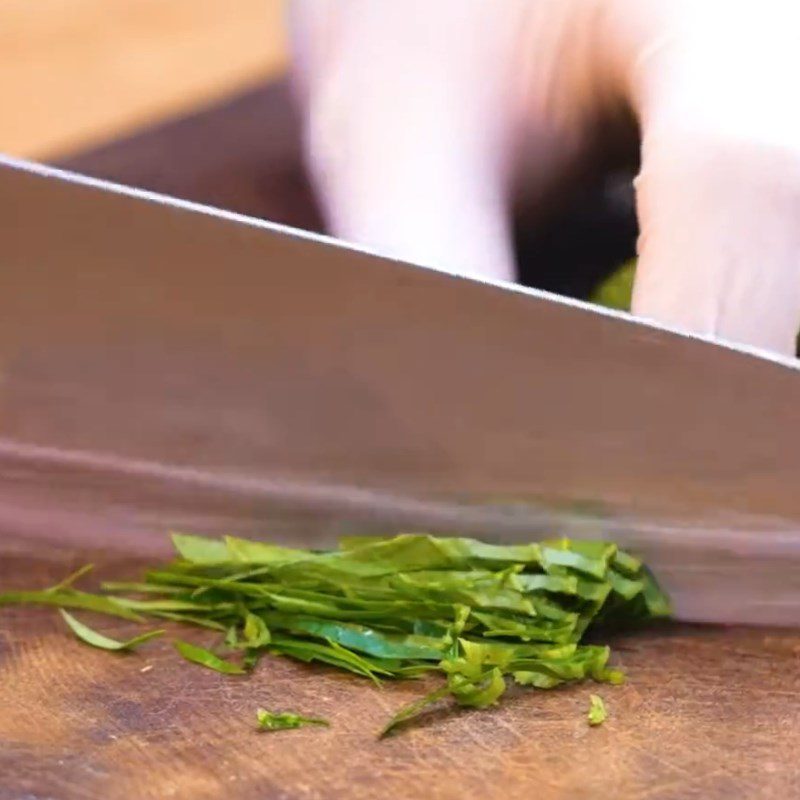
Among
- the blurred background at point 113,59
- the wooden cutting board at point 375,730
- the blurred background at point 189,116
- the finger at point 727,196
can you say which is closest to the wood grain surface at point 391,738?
the wooden cutting board at point 375,730

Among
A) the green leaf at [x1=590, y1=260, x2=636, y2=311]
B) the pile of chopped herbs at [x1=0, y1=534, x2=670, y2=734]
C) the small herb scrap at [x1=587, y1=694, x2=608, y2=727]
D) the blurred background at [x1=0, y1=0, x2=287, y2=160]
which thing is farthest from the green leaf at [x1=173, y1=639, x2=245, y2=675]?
the blurred background at [x1=0, y1=0, x2=287, y2=160]

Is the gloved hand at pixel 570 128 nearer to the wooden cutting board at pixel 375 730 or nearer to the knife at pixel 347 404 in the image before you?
the knife at pixel 347 404

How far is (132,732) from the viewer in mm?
523

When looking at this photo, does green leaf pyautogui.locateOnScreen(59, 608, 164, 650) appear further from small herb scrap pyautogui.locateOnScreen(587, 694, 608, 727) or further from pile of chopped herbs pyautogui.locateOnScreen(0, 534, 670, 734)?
small herb scrap pyautogui.locateOnScreen(587, 694, 608, 727)

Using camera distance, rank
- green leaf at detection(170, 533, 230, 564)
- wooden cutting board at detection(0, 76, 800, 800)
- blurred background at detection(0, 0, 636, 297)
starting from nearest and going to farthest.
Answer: wooden cutting board at detection(0, 76, 800, 800), green leaf at detection(170, 533, 230, 564), blurred background at detection(0, 0, 636, 297)

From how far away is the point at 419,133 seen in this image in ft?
2.33

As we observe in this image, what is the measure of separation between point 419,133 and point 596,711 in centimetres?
35

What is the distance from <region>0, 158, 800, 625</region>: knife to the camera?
55 cm

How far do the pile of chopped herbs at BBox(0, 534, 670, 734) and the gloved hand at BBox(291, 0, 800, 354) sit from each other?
131 mm

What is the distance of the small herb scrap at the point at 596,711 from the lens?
52cm

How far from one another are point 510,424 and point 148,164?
0.54 meters

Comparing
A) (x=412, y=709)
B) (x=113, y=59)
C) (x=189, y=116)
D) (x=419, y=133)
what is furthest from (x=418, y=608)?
(x=113, y=59)

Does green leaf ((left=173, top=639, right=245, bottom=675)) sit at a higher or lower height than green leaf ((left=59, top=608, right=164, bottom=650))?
higher

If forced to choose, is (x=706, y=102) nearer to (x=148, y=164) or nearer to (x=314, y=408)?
(x=314, y=408)
